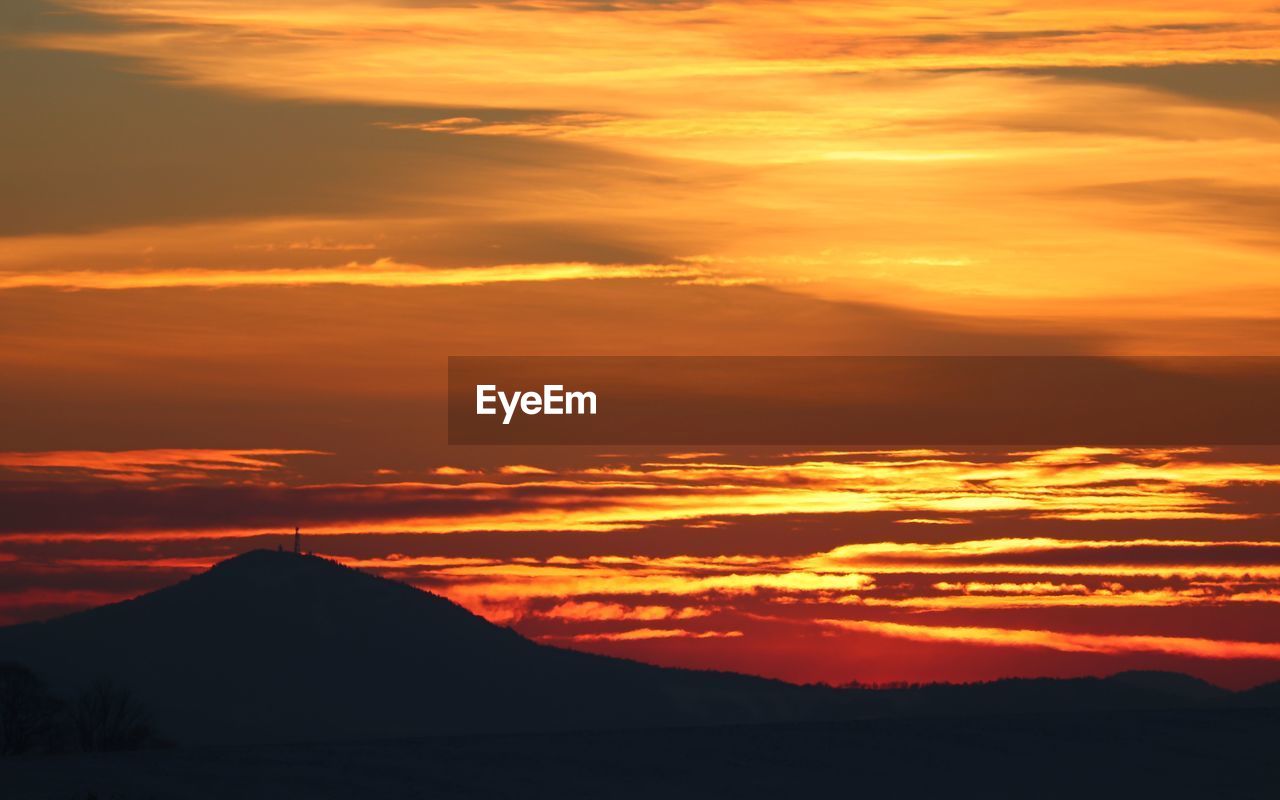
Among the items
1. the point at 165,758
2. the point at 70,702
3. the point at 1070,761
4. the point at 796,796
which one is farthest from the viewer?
the point at 70,702

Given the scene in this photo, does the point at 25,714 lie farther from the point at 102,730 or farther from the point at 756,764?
the point at 756,764

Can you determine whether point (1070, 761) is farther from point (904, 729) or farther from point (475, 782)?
point (475, 782)

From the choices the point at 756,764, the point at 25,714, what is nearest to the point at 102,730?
the point at 25,714

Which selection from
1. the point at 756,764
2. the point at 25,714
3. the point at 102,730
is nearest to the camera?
the point at 756,764

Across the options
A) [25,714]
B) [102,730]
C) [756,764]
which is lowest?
[102,730]

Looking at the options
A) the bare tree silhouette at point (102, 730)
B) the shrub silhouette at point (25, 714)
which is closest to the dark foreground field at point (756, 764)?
the shrub silhouette at point (25, 714)

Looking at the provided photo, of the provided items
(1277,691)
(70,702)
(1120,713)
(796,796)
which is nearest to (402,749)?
(796,796)

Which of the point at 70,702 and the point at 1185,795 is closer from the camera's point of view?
the point at 1185,795
